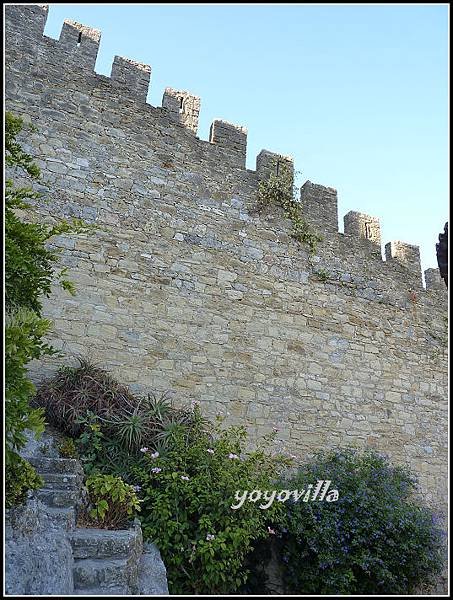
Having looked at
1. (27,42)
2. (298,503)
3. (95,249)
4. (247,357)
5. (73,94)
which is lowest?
(298,503)

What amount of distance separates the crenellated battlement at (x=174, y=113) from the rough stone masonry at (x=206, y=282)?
0.07 ft

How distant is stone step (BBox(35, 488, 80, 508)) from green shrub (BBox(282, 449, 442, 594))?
2438 mm

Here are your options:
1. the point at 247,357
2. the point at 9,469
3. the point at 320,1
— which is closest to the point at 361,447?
the point at 247,357

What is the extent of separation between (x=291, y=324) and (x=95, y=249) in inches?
107

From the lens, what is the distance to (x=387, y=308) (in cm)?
754

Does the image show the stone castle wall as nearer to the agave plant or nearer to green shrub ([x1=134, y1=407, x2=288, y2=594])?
the agave plant

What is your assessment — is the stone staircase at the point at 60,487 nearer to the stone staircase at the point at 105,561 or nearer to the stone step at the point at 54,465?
the stone step at the point at 54,465

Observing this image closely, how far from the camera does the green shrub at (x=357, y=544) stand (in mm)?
4734

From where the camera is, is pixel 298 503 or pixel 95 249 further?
pixel 95 249

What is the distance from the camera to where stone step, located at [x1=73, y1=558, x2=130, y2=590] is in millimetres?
2844

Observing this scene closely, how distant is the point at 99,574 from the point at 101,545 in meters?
0.21

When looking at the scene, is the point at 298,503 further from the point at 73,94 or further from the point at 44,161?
the point at 73,94

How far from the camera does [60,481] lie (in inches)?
137

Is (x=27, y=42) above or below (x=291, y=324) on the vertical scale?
above
